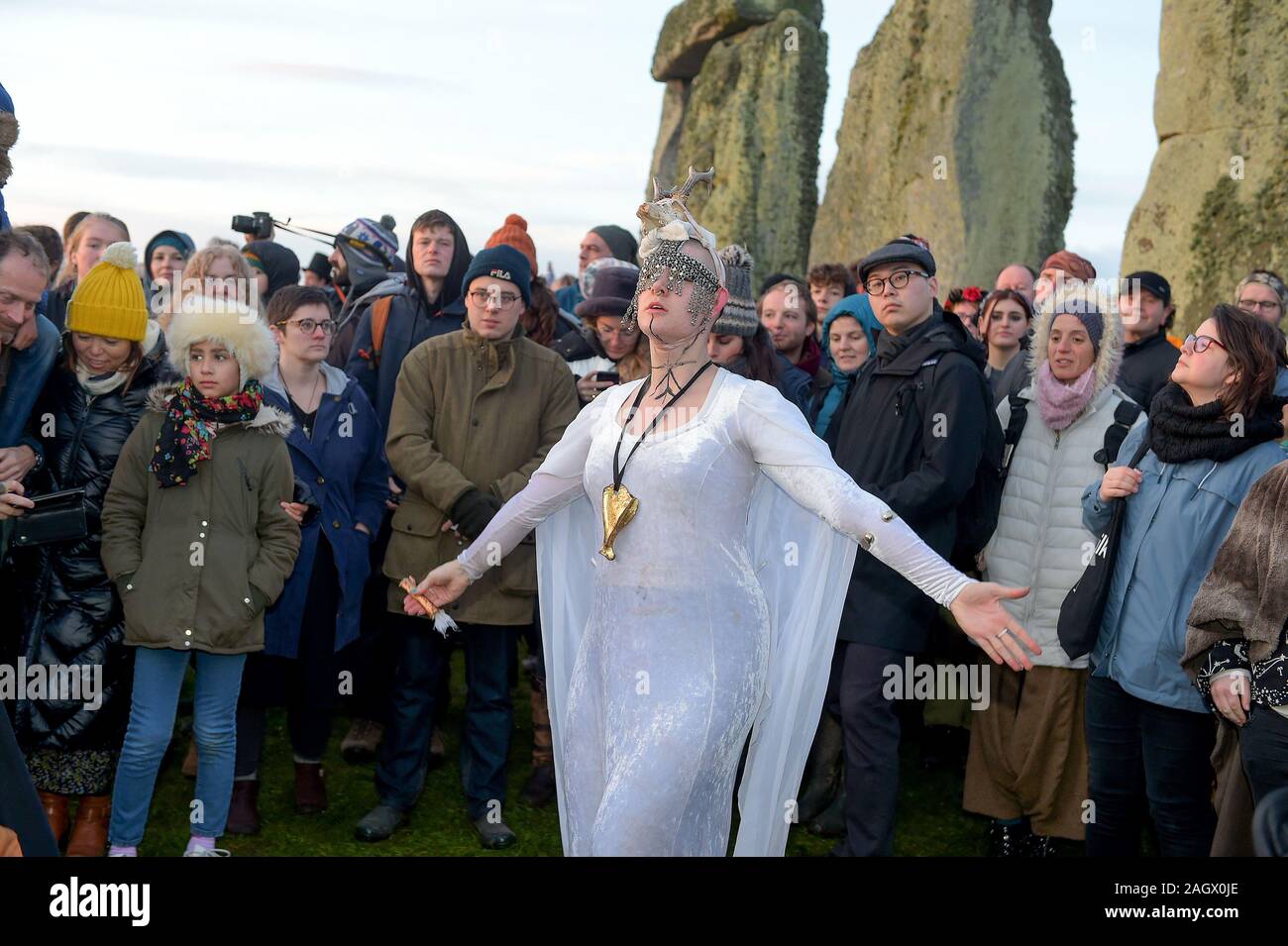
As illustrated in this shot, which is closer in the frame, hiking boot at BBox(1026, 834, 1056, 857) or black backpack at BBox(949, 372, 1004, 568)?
black backpack at BBox(949, 372, 1004, 568)

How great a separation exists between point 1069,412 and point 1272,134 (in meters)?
5.12

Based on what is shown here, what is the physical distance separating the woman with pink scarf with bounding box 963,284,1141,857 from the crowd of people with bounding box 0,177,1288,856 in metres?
0.01

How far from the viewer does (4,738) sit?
10.8 ft

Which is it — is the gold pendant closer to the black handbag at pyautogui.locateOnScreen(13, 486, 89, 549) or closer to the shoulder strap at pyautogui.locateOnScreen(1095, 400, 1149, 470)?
the black handbag at pyautogui.locateOnScreen(13, 486, 89, 549)

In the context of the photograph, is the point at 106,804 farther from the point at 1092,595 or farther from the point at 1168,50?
the point at 1168,50

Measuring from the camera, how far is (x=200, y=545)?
17.5 ft

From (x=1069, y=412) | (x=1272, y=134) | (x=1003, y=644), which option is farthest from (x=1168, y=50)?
(x=1003, y=644)

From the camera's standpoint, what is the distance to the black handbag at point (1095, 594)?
16.9 ft

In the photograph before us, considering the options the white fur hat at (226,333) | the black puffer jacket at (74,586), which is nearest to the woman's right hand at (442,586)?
the white fur hat at (226,333)

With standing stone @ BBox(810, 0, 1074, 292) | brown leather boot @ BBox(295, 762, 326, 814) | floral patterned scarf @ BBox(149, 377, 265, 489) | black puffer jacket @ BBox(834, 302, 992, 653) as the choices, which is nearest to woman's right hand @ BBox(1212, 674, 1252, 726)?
black puffer jacket @ BBox(834, 302, 992, 653)

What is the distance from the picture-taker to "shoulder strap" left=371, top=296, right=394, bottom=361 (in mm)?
6892

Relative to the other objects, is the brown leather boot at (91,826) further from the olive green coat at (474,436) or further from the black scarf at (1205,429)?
the black scarf at (1205,429)

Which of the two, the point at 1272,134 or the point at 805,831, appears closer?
the point at 805,831

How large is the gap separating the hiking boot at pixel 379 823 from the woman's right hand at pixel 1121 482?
10.2 ft
